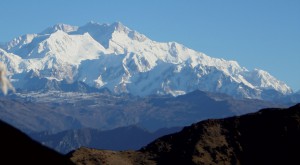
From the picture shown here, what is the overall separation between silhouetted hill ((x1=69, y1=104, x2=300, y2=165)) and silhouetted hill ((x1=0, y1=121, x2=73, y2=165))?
262 feet

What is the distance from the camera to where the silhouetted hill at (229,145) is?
130 m

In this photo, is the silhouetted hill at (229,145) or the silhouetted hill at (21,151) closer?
the silhouetted hill at (21,151)

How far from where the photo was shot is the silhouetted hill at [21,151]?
42.2 metres

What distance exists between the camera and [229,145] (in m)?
135

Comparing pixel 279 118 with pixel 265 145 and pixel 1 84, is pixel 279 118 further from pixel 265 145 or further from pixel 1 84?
pixel 1 84

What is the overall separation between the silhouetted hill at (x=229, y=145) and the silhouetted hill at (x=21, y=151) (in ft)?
262

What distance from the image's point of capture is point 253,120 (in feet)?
460

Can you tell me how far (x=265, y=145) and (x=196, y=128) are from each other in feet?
38.9

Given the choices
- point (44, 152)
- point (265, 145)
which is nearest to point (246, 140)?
point (265, 145)

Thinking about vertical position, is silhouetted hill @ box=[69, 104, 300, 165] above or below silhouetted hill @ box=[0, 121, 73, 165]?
above

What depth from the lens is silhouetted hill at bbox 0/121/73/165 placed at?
42.2 meters

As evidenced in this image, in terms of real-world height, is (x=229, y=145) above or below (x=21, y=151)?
above

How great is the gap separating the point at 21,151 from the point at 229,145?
94.0 meters

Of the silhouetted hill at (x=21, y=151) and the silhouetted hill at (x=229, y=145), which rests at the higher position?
the silhouetted hill at (x=229, y=145)
